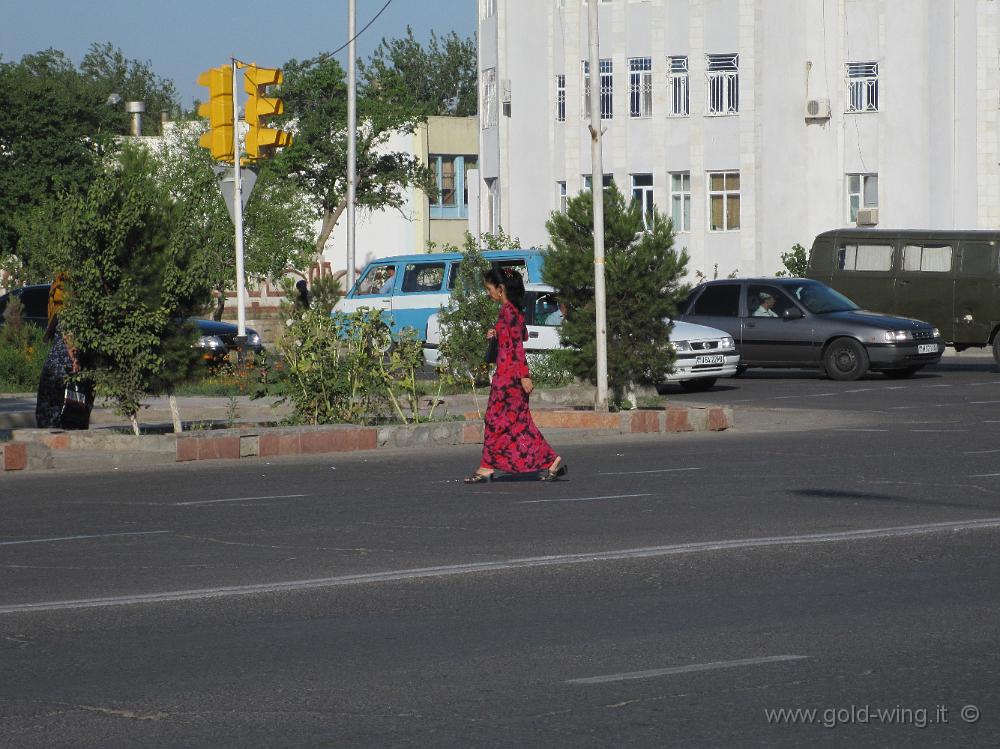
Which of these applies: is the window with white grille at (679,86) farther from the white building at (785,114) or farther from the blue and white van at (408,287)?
the blue and white van at (408,287)

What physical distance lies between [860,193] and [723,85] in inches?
211

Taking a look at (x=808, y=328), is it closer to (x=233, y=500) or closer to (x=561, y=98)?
(x=233, y=500)

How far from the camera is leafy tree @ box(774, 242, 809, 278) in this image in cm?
4934

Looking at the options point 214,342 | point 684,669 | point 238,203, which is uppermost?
point 238,203

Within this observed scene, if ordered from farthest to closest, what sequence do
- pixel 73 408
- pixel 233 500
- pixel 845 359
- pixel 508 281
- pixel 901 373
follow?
pixel 901 373 < pixel 845 359 < pixel 73 408 < pixel 508 281 < pixel 233 500

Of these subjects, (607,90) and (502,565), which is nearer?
(502,565)

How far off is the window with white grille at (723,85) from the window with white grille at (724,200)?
6.56 ft

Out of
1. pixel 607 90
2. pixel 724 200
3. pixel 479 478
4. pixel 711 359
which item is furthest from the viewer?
pixel 607 90

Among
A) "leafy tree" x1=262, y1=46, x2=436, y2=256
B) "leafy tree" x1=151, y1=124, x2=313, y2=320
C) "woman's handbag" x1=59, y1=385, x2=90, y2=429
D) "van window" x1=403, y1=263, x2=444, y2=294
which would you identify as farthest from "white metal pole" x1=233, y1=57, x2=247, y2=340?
"leafy tree" x1=262, y1=46, x2=436, y2=256

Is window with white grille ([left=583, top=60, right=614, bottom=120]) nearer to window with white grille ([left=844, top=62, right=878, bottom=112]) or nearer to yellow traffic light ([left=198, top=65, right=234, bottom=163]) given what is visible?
window with white grille ([left=844, top=62, right=878, bottom=112])

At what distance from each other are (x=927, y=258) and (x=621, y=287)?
1344 centimetres

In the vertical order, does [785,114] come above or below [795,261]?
above

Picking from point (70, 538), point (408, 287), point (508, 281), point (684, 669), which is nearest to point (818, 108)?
point (408, 287)

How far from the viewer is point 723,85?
174ft
